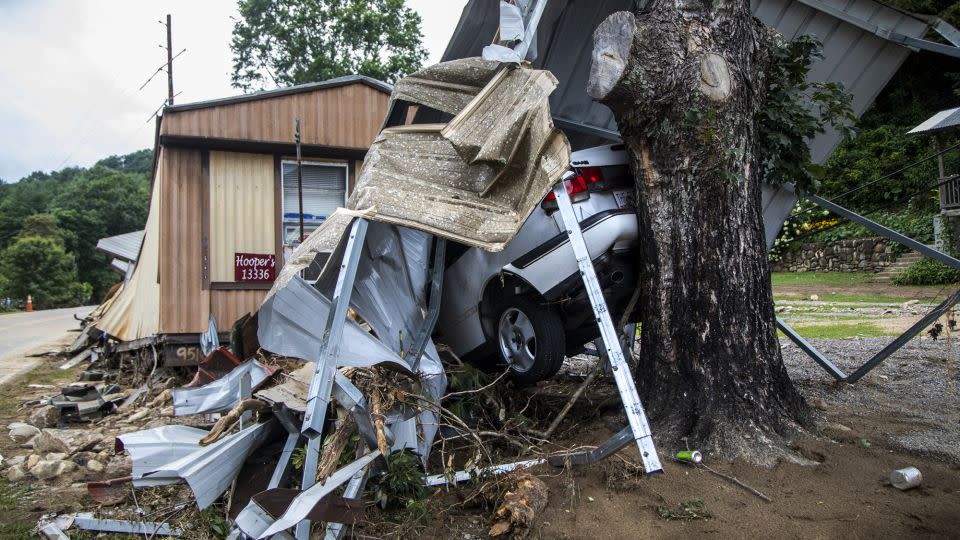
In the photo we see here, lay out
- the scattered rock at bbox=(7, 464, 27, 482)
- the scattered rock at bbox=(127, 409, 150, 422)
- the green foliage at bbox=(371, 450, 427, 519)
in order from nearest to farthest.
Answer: the green foliage at bbox=(371, 450, 427, 519), the scattered rock at bbox=(7, 464, 27, 482), the scattered rock at bbox=(127, 409, 150, 422)

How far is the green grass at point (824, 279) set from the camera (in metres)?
20.7

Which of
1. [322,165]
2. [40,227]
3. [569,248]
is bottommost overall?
[40,227]

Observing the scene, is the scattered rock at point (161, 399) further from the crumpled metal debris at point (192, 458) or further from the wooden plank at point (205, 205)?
the crumpled metal debris at point (192, 458)

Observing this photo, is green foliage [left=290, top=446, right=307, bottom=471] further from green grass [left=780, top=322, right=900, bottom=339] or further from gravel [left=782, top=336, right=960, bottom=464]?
green grass [left=780, top=322, right=900, bottom=339]

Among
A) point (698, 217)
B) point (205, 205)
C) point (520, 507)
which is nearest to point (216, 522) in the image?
point (520, 507)

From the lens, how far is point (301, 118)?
9.12 meters

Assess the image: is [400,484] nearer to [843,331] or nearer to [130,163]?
[843,331]

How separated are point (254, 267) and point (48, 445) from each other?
13.3 ft

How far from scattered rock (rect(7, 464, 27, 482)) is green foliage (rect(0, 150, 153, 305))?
→ 1928 inches

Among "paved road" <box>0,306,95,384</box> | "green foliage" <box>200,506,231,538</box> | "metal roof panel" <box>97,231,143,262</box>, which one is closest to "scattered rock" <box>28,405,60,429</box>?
"paved road" <box>0,306,95,384</box>

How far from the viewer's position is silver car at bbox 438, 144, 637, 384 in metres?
4.17

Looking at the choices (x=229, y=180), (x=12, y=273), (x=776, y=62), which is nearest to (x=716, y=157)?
(x=776, y=62)

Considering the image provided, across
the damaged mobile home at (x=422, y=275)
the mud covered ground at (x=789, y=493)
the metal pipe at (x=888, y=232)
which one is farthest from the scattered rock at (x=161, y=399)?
the metal pipe at (x=888, y=232)

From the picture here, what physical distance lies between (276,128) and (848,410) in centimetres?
760
